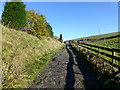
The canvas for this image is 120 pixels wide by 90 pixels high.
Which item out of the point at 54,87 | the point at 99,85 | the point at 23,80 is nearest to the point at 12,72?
the point at 23,80

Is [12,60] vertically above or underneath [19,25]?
underneath

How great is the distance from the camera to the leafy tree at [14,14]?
15320mm

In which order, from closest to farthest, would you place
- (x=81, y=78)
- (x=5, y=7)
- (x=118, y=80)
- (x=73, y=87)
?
1. (x=118, y=80)
2. (x=73, y=87)
3. (x=81, y=78)
4. (x=5, y=7)

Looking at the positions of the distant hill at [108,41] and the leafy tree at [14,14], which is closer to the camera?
the leafy tree at [14,14]

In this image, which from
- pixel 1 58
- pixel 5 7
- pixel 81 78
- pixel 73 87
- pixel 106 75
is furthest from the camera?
pixel 5 7

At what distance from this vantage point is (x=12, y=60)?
6320mm

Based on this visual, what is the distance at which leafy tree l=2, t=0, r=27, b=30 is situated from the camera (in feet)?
50.3

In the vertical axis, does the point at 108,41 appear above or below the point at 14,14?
below

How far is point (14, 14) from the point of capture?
1566 cm

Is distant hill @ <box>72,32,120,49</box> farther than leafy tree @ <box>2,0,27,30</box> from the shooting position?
Yes

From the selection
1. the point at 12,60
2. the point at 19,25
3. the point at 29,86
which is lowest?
the point at 29,86

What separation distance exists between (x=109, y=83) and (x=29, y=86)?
124 inches

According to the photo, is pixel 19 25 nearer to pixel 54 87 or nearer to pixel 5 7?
pixel 5 7

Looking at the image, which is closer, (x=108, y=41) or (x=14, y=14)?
(x=14, y=14)
